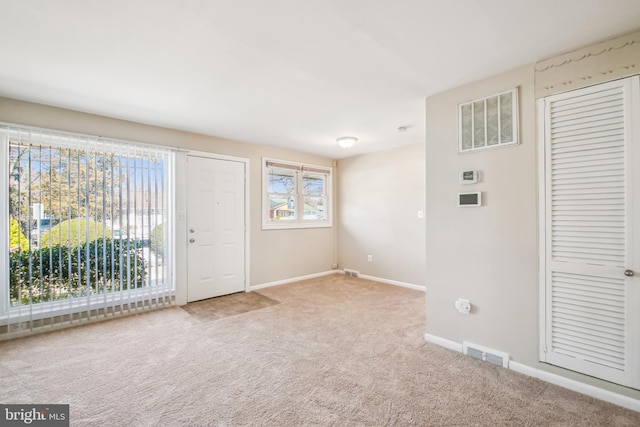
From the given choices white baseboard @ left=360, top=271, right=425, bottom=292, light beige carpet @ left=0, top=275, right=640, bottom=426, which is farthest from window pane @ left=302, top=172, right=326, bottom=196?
light beige carpet @ left=0, top=275, right=640, bottom=426

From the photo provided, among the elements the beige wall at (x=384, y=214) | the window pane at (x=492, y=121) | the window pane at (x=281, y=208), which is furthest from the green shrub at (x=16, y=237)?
the beige wall at (x=384, y=214)

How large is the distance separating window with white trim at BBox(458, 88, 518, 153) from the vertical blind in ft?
11.3

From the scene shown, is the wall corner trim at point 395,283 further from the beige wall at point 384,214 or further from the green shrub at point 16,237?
the green shrub at point 16,237

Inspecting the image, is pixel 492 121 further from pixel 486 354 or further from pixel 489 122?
pixel 486 354

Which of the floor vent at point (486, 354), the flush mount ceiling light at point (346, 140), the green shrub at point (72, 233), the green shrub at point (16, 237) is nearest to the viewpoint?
the floor vent at point (486, 354)

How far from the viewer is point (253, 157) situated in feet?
15.0

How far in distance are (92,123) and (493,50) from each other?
12.9 ft

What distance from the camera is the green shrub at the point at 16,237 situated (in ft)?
8.96

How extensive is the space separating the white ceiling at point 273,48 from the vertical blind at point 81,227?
1.63 feet

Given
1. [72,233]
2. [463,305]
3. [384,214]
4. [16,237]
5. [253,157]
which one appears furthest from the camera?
[384,214]

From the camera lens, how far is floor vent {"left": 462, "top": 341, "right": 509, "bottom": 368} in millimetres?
2246

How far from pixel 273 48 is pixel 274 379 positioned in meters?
2.36

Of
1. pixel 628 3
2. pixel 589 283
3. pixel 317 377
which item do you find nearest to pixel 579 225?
pixel 589 283

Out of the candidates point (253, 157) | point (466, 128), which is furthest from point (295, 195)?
point (466, 128)
